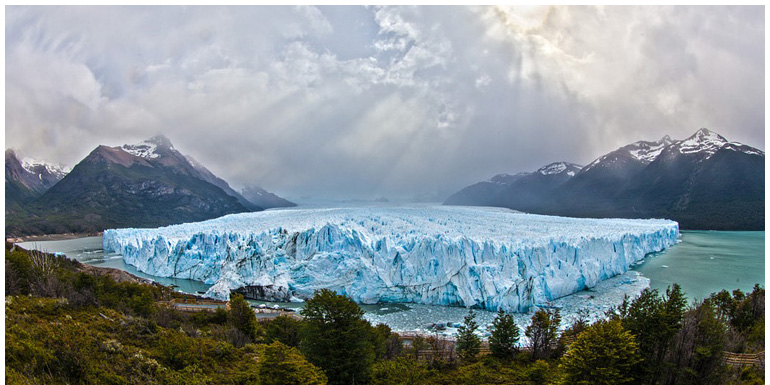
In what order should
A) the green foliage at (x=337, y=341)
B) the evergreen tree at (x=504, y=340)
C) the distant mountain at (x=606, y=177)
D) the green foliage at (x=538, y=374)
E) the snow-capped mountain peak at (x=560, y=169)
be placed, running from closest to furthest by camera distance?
the green foliage at (x=337, y=341) → the green foliage at (x=538, y=374) → the evergreen tree at (x=504, y=340) → the distant mountain at (x=606, y=177) → the snow-capped mountain peak at (x=560, y=169)

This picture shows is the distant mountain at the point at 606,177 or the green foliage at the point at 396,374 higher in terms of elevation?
the distant mountain at the point at 606,177

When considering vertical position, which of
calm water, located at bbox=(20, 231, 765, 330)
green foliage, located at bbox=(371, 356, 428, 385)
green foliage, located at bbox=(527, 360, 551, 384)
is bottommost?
calm water, located at bbox=(20, 231, 765, 330)

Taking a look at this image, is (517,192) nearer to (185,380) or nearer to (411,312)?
(411,312)

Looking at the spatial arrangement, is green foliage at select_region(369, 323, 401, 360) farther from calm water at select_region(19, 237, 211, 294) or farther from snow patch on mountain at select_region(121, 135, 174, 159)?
snow patch on mountain at select_region(121, 135, 174, 159)

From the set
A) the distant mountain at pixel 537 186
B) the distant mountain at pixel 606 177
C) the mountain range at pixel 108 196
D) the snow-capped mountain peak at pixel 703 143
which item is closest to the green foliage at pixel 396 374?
the mountain range at pixel 108 196

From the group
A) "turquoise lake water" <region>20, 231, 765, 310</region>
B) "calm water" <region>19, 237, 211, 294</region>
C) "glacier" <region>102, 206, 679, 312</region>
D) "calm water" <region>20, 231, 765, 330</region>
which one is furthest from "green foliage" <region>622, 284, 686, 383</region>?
"calm water" <region>19, 237, 211, 294</region>

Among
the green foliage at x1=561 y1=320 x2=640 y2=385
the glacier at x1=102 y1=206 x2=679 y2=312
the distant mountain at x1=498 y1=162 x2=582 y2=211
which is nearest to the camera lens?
the green foliage at x1=561 y1=320 x2=640 y2=385

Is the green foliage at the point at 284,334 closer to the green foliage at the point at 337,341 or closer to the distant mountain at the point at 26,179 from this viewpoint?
the green foliage at the point at 337,341
